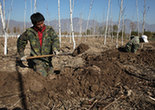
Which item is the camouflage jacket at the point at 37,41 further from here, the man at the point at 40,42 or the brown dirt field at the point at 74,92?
the brown dirt field at the point at 74,92

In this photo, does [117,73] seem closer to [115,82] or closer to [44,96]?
[115,82]

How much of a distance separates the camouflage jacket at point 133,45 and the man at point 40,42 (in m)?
5.10

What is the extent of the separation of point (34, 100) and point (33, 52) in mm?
1148

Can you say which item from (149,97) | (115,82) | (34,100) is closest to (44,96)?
(34,100)

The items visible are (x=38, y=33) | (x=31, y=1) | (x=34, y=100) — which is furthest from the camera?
(x=31, y=1)

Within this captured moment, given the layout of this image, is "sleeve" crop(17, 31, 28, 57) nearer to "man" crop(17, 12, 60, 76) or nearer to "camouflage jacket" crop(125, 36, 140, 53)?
"man" crop(17, 12, 60, 76)

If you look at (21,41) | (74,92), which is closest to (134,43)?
(74,92)

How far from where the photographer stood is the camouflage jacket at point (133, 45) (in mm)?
6832

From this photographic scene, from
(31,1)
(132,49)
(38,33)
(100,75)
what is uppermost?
(31,1)

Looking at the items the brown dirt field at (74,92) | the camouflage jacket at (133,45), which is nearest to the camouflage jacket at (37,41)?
the brown dirt field at (74,92)

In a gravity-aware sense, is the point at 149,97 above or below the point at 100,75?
below

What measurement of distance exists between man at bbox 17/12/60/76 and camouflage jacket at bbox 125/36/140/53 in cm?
510

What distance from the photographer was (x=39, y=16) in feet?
8.64

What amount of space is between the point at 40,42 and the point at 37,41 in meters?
0.07
